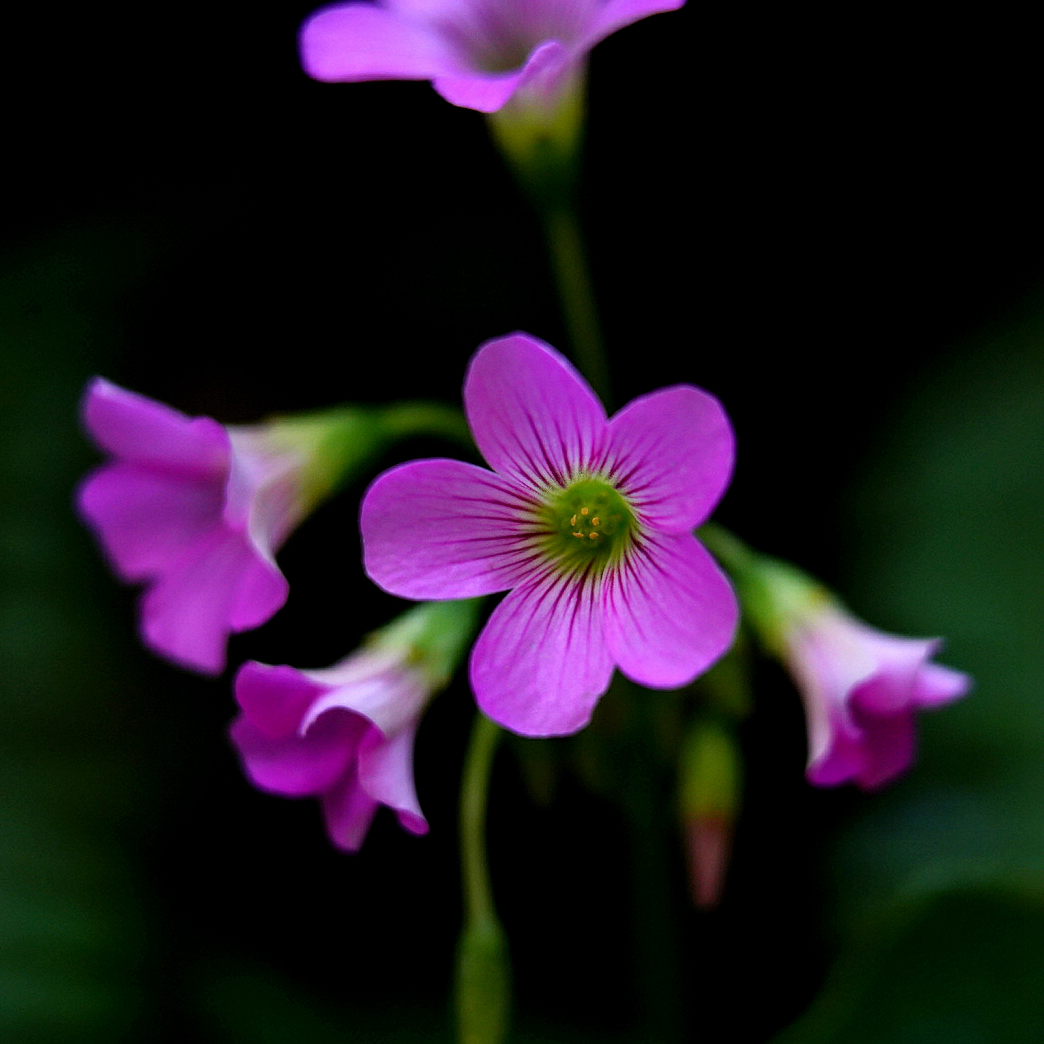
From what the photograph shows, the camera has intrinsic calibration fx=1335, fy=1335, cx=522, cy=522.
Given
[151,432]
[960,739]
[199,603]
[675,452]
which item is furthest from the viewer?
[960,739]

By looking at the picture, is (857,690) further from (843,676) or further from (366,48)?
(366,48)

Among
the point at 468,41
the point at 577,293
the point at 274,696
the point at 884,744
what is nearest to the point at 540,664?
the point at 274,696

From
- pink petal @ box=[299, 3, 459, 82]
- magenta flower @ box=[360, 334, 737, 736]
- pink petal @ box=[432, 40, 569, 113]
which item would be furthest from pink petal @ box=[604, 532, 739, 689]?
pink petal @ box=[299, 3, 459, 82]

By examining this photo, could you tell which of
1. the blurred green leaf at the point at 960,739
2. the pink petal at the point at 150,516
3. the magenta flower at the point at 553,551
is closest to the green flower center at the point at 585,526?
the magenta flower at the point at 553,551

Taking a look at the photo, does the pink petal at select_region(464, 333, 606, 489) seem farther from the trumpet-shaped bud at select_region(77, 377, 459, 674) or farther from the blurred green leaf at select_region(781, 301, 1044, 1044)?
the blurred green leaf at select_region(781, 301, 1044, 1044)

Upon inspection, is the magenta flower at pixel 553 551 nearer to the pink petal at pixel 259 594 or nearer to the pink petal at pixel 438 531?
the pink petal at pixel 438 531

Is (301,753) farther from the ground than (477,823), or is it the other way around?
(301,753)
